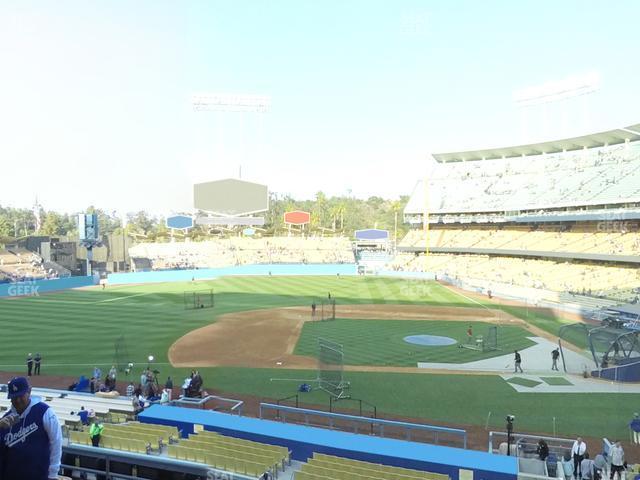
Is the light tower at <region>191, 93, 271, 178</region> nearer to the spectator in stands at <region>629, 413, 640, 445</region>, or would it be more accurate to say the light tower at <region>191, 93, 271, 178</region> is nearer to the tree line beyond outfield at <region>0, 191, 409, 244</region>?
the tree line beyond outfield at <region>0, 191, 409, 244</region>

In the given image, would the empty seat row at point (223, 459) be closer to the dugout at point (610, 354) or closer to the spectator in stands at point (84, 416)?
the spectator in stands at point (84, 416)

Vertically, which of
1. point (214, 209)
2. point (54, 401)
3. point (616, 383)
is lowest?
point (616, 383)

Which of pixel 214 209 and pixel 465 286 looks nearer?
pixel 465 286

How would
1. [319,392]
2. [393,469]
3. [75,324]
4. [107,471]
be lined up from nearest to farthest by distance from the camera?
[393,469], [107,471], [319,392], [75,324]

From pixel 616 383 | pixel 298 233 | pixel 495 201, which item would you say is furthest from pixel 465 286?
pixel 298 233

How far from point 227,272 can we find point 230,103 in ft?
103

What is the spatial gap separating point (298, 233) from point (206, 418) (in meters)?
99.1

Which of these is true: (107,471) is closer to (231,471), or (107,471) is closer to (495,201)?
(231,471)

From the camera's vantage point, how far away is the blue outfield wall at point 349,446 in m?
9.29

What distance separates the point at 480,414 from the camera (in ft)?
57.7

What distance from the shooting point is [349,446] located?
34.1 feet

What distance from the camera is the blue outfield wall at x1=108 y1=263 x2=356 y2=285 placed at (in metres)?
63.7

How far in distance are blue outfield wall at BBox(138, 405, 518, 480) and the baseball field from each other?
23.6 ft

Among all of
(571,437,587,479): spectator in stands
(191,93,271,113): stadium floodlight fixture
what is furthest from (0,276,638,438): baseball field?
(191,93,271,113): stadium floodlight fixture
